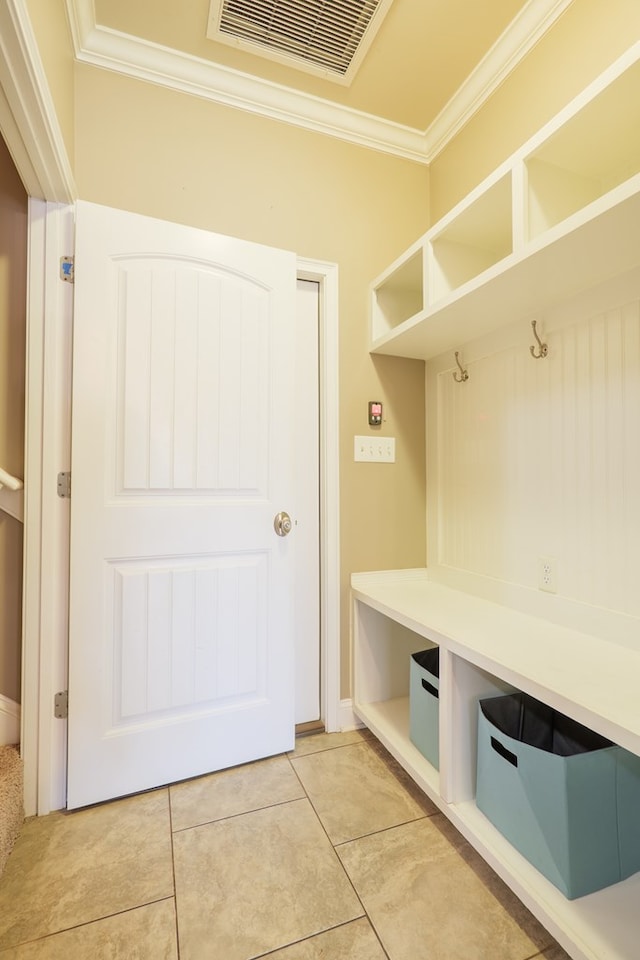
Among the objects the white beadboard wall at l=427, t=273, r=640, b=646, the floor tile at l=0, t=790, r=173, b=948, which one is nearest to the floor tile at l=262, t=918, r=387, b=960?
the floor tile at l=0, t=790, r=173, b=948

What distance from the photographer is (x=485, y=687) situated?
4.49 feet

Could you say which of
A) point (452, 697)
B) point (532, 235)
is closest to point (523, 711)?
point (452, 697)

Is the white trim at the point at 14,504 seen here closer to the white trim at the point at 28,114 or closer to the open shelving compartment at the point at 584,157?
the white trim at the point at 28,114

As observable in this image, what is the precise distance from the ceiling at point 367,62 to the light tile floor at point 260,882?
8.76ft

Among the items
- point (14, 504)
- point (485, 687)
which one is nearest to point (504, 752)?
point (485, 687)

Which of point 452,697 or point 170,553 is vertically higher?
point 170,553

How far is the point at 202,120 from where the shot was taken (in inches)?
69.4

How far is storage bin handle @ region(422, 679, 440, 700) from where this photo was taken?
1515mm

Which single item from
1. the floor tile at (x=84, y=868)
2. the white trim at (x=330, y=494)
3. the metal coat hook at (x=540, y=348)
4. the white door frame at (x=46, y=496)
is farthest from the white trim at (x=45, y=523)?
the metal coat hook at (x=540, y=348)

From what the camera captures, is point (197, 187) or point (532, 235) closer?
point (532, 235)

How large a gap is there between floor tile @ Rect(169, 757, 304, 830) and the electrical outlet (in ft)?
3.69

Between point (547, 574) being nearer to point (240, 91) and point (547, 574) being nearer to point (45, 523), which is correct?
point (45, 523)

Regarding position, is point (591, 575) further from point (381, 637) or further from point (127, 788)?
point (127, 788)

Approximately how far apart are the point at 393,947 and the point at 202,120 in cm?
274
